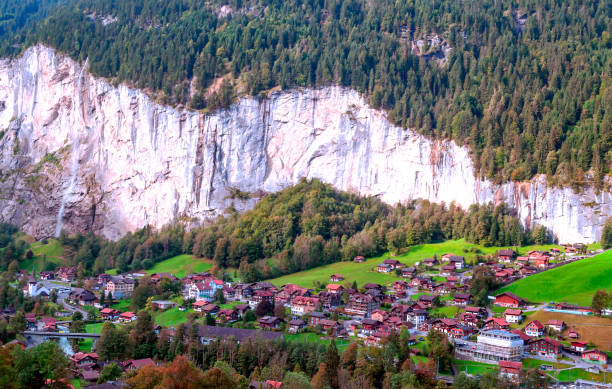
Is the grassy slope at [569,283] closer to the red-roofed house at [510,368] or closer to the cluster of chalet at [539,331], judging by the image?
the cluster of chalet at [539,331]

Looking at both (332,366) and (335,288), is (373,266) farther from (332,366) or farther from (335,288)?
(332,366)

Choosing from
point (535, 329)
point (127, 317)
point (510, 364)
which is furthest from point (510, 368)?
point (127, 317)

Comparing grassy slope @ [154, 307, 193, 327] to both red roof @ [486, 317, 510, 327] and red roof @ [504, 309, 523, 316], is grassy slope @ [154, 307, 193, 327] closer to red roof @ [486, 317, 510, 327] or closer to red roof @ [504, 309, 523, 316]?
red roof @ [486, 317, 510, 327]

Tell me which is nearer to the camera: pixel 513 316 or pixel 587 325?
pixel 587 325

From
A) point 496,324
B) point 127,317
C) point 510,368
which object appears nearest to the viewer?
point 510,368

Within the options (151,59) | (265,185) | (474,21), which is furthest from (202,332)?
(474,21)

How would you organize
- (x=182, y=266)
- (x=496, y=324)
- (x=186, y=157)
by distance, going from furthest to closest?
(x=186, y=157)
(x=182, y=266)
(x=496, y=324)
